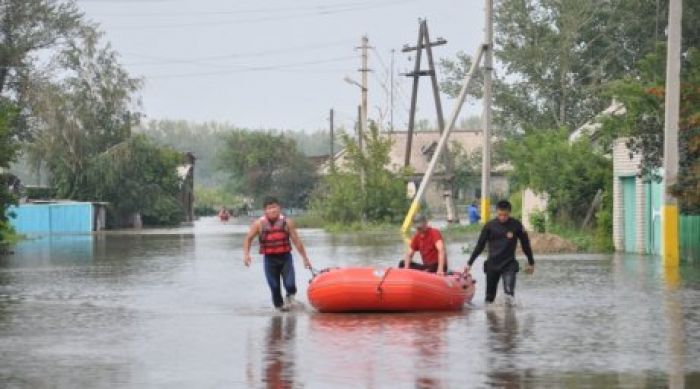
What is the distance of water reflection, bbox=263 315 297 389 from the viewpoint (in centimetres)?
1221

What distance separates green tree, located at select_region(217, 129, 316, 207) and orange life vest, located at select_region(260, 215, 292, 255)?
114719mm

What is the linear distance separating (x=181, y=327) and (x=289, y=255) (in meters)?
2.58

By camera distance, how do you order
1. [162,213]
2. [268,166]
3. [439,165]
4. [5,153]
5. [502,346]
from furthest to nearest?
[268,166], [439,165], [162,213], [5,153], [502,346]

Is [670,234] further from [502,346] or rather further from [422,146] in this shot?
[422,146]

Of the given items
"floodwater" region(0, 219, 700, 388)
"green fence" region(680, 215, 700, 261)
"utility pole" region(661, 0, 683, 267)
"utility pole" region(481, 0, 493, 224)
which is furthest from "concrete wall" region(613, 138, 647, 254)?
"floodwater" region(0, 219, 700, 388)

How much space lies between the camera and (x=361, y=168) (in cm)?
7625

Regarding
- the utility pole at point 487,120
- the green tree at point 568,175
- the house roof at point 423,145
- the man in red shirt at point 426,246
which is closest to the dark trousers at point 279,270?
the man in red shirt at point 426,246

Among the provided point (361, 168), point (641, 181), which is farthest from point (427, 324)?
point (361, 168)

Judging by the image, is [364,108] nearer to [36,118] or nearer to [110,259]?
[36,118]

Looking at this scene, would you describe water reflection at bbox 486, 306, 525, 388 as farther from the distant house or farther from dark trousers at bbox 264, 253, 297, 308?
the distant house

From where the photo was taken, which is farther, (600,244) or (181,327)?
(600,244)

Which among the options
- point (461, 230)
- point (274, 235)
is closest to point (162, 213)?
point (461, 230)

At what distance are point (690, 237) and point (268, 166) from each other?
357 ft

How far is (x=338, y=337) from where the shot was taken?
16.1 meters
